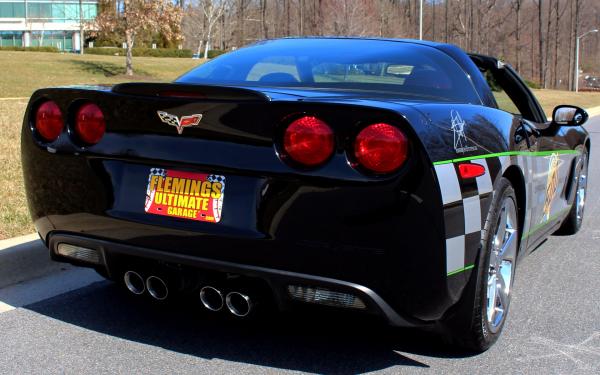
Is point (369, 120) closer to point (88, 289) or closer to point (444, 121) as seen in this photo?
point (444, 121)

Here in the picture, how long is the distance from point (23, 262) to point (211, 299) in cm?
188

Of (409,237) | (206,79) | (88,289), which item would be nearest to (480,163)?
(409,237)

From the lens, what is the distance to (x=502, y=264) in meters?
3.70

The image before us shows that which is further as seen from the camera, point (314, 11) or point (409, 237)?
point (314, 11)

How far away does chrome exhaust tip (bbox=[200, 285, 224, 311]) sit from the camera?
323 cm

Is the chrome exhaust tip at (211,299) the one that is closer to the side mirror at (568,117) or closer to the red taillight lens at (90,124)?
the red taillight lens at (90,124)

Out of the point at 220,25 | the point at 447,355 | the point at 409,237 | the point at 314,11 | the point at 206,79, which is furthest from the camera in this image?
the point at 220,25

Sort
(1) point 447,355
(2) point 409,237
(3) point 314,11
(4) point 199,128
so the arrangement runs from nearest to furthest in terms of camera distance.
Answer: (2) point 409,237 < (4) point 199,128 < (1) point 447,355 < (3) point 314,11

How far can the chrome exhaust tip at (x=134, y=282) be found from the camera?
132 inches

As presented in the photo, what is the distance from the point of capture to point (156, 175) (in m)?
3.16

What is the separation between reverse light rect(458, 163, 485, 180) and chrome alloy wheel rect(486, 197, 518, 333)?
336 mm

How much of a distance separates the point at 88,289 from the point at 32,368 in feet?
3.62

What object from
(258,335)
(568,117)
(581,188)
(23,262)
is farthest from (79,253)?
(581,188)

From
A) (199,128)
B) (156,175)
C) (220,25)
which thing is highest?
(220,25)
